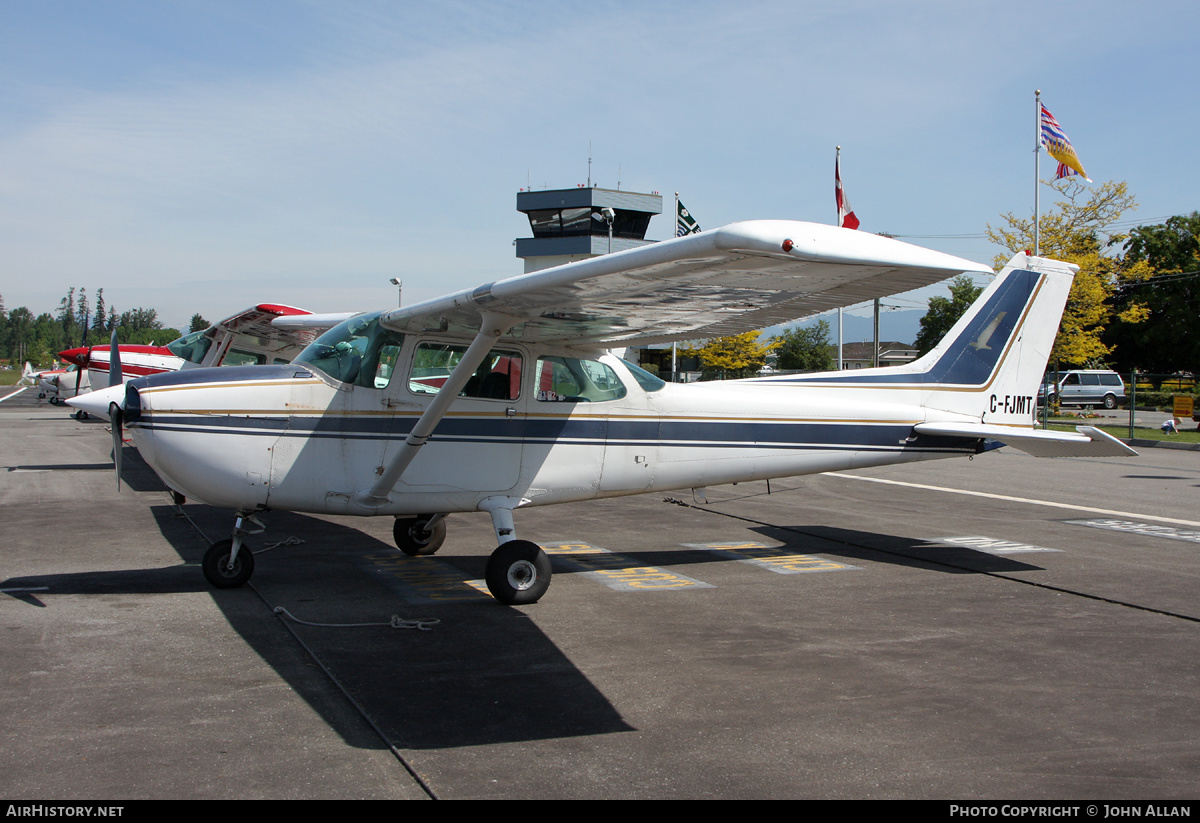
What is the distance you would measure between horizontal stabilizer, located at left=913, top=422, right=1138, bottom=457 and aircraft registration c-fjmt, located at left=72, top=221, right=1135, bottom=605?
2 cm

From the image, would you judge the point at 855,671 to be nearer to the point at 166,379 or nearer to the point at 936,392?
the point at 936,392

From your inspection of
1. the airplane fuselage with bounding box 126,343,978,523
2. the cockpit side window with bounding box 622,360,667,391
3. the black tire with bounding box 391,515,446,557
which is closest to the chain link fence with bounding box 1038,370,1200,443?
the airplane fuselage with bounding box 126,343,978,523

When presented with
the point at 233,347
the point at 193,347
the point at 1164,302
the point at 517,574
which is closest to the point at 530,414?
the point at 517,574

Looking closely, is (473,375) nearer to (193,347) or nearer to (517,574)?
(517,574)

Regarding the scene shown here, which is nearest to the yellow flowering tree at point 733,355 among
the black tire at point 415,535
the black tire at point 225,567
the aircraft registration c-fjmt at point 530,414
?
the aircraft registration c-fjmt at point 530,414

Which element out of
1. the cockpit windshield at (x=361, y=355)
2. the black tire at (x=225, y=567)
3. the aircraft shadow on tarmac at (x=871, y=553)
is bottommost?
the aircraft shadow on tarmac at (x=871, y=553)

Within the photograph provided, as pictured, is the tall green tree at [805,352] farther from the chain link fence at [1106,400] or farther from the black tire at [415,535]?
the black tire at [415,535]

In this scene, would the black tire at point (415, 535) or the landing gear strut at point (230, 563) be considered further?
the black tire at point (415, 535)

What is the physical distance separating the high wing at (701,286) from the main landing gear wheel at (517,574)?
176 cm

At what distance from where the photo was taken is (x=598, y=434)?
7625mm

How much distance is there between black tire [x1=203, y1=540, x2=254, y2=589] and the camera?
6.98 metres

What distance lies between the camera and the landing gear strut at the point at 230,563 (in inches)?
275

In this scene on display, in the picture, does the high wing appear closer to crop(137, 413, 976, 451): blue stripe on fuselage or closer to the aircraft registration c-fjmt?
the aircraft registration c-fjmt

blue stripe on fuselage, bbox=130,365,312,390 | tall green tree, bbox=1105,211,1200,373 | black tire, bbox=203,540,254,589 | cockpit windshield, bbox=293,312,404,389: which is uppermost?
tall green tree, bbox=1105,211,1200,373
